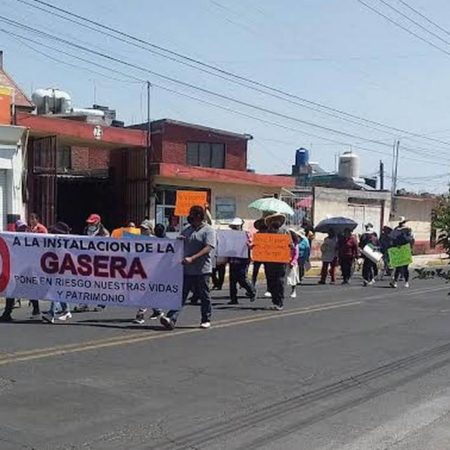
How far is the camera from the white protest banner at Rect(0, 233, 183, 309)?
11.6 meters

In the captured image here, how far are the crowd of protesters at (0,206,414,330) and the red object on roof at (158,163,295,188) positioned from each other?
5144 millimetres

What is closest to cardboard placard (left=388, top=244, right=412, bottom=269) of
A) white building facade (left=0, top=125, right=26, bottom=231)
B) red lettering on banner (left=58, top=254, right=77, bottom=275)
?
white building facade (left=0, top=125, right=26, bottom=231)

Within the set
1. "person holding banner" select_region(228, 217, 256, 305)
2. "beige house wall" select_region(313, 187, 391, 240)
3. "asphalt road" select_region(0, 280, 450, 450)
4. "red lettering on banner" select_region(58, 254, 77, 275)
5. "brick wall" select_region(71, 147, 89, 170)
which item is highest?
"brick wall" select_region(71, 147, 89, 170)

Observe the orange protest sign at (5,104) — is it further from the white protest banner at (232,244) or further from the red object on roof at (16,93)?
the white protest banner at (232,244)

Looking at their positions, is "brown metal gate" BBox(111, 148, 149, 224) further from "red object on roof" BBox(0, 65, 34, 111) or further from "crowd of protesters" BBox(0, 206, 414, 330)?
"crowd of protesters" BBox(0, 206, 414, 330)

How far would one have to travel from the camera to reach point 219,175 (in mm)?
28188

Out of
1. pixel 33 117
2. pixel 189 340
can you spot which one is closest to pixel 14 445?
pixel 189 340

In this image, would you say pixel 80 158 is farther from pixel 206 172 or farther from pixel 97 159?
pixel 206 172

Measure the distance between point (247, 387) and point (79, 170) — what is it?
76.6 feet

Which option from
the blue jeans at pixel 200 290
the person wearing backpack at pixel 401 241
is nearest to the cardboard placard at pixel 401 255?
the person wearing backpack at pixel 401 241

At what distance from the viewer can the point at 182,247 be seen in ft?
37.9

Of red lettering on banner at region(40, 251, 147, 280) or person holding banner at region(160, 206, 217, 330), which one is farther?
red lettering on banner at region(40, 251, 147, 280)

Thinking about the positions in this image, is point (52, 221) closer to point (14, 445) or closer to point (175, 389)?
point (175, 389)

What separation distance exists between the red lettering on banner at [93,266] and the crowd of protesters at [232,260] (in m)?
0.54
